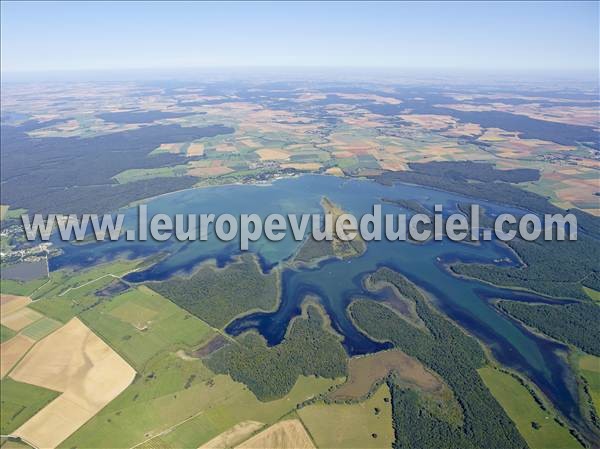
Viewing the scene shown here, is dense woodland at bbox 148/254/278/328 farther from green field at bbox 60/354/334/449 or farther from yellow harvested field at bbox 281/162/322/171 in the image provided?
yellow harvested field at bbox 281/162/322/171

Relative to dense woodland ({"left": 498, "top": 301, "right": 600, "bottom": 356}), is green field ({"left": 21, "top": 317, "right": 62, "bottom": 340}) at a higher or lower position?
lower

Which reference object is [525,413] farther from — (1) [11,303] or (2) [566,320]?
(1) [11,303]

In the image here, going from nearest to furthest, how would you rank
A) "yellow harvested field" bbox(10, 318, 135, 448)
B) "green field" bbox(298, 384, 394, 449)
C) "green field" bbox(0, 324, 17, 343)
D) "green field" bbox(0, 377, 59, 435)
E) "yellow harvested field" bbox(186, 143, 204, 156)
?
1. "green field" bbox(298, 384, 394, 449)
2. "yellow harvested field" bbox(10, 318, 135, 448)
3. "green field" bbox(0, 377, 59, 435)
4. "green field" bbox(0, 324, 17, 343)
5. "yellow harvested field" bbox(186, 143, 204, 156)

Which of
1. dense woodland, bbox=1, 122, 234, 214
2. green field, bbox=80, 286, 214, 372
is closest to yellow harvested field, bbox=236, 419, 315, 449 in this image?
green field, bbox=80, 286, 214, 372

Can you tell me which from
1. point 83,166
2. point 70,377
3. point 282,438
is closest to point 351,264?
point 282,438

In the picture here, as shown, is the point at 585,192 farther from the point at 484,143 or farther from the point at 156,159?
the point at 156,159

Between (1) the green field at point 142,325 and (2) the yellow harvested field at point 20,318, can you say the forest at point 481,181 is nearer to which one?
(1) the green field at point 142,325

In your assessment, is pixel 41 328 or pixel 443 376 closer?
pixel 443 376

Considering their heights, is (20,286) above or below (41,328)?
below
